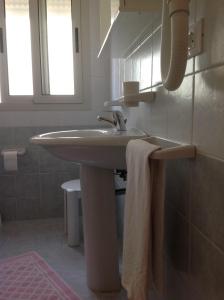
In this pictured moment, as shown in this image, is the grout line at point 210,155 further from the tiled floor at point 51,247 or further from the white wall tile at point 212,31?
the tiled floor at point 51,247

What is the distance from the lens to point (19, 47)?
2.24 metres

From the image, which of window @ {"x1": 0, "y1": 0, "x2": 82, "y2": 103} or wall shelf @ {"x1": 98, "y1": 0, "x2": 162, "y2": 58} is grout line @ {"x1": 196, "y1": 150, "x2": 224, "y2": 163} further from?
window @ {"x1": 0, "y1": 0, "x2": 82, "y2": 103}

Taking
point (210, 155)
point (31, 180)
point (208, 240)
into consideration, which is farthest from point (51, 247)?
point (210, 155)

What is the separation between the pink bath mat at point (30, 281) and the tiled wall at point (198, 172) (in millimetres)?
618

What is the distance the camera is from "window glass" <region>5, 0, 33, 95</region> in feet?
7.20

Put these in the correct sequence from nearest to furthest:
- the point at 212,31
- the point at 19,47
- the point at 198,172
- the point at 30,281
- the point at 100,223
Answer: the point at 212,31
the point at 198,172
the point at 100,223
the point at 30,281
the point at 19,47

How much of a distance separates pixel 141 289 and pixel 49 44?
203cm

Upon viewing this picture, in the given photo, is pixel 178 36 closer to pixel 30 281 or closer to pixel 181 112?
pixel 181 112

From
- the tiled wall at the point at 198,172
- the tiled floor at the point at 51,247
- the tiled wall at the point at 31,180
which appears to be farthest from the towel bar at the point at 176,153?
the tiled wall at the point at 31,180

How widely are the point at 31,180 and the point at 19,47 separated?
109 cm

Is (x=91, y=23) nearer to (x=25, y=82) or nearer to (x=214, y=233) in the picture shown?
(x=25, y=82)

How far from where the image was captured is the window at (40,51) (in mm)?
2199

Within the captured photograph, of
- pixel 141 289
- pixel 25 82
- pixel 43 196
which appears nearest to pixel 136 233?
pixel 141 289

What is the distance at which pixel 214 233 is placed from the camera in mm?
697
